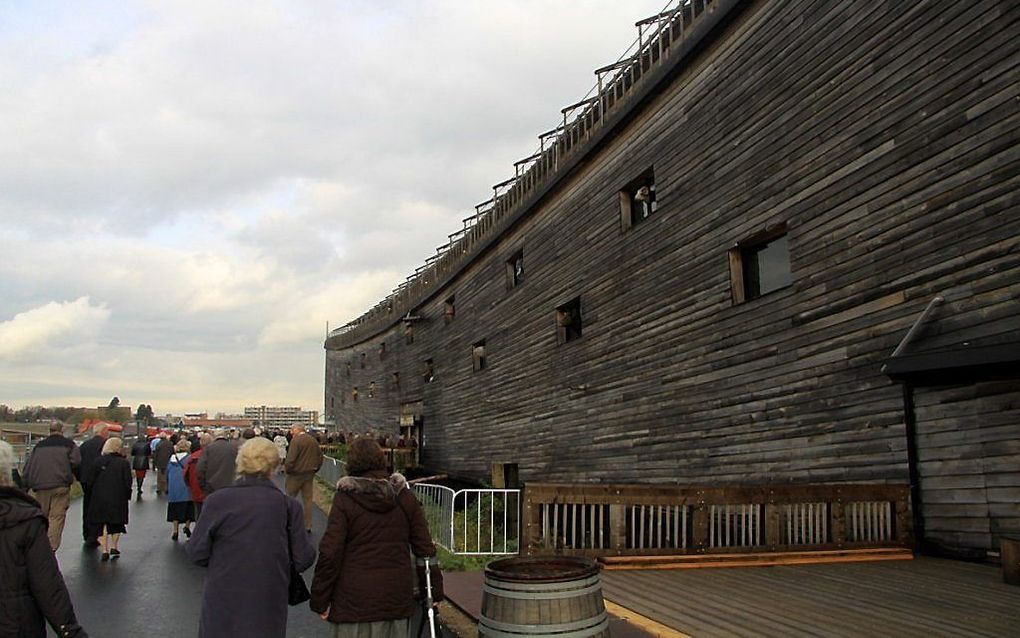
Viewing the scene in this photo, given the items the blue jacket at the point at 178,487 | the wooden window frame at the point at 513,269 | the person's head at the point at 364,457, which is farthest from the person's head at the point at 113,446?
the wooden window frame at the point at 513,269

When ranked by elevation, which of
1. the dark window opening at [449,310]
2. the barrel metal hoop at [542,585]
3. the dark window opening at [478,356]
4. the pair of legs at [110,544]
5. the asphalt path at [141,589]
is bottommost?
the asphalt path at [141,589]

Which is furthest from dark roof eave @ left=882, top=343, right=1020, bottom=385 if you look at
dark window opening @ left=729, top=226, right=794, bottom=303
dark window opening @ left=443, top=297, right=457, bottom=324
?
dark window opening @ left=443, top=297, right=457, bottom=324

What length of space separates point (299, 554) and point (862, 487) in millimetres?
6642

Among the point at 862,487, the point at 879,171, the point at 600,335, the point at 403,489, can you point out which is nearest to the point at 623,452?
the point at 600,335

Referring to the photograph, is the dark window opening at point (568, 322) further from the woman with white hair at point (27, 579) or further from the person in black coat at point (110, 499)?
the woman with white hair at point (27, 579)

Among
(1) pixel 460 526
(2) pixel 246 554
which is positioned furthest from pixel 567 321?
(2) pixel 246 554

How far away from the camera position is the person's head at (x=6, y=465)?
3.74 meters

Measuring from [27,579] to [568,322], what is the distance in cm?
1429

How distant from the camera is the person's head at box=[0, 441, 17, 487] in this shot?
3745 mm

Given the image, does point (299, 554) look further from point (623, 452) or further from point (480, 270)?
point (480, 270)

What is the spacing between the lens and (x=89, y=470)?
1009 cm

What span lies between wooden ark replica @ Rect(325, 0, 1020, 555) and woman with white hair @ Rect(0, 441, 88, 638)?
7.82m

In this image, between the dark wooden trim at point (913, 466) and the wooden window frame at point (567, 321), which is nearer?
the dark wooden trim at point (913, 466)

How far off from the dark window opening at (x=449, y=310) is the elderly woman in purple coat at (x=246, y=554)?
22160 mm
